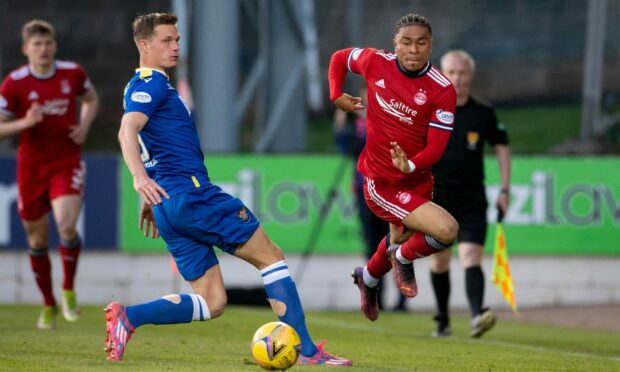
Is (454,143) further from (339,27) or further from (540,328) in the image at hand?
(339,27)

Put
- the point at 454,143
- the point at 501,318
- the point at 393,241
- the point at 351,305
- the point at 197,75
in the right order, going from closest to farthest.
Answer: the point at 393,241, the point at 454,143, the point at 501,318, the point at 351,305, the point at 197,75

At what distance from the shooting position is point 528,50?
17.3 metres

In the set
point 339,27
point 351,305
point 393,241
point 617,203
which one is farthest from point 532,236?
point 393,241

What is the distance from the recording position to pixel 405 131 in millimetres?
8367

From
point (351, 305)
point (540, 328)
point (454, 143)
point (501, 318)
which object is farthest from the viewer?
point (351, 305)

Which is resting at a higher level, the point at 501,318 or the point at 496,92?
the point at 496,92

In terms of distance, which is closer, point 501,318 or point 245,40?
point 501,318

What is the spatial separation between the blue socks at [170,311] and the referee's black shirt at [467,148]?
4.02 meters

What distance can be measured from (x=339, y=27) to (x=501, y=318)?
4.77 meters

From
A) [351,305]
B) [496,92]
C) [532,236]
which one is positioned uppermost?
[496,92]

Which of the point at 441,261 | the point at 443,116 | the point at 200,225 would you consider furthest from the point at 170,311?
the point at 441,261

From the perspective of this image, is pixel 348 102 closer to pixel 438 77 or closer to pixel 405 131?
pixel 405 131

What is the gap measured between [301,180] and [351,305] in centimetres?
164

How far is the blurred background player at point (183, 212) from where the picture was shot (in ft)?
23.1
